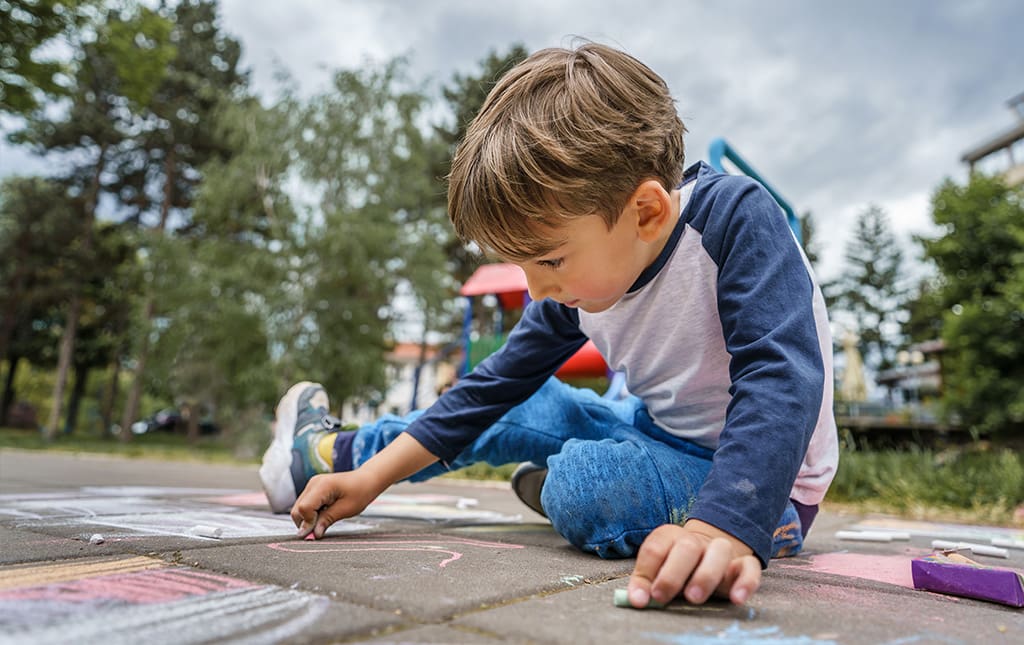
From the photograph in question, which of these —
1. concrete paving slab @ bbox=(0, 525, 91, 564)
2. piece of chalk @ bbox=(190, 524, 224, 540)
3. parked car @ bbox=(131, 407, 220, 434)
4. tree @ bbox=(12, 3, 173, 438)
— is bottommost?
concrete paving slab @ bbox=(0, 525, 91, 564)

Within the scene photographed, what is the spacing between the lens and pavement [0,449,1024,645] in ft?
2.08

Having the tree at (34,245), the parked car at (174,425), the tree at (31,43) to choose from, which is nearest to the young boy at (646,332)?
the tree at (31,43)

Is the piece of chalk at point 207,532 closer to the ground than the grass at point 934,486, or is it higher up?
closer to the ground

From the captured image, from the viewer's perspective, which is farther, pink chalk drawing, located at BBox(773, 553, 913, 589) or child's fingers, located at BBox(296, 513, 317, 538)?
child's fingers, located at BBox(296, 513, 317, 538)

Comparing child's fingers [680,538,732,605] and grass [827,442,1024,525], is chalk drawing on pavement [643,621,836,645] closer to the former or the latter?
child's fingers [680,538,732,605]

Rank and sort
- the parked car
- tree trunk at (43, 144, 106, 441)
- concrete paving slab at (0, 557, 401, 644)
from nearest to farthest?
concrete paving slab at (0, 557, 401, 644)
tree trunk at (43, 144, 106, 441)
the parked car

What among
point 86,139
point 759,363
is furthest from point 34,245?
point 759,363

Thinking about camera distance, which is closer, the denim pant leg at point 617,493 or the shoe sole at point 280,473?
the denim pant leg at point 617,493

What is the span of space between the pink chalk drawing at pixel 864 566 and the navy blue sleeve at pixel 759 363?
388 mm

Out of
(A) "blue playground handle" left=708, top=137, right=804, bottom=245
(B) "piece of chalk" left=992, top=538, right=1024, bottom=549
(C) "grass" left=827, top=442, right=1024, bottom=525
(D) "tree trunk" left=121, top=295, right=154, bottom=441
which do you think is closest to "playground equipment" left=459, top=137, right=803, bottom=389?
(C) "grass" left=827, top=442, right=1024, bottom=525

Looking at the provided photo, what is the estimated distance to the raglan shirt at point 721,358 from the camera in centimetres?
87

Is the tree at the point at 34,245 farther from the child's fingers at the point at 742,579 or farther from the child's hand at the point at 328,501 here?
the child's fingers at the point at 742,579

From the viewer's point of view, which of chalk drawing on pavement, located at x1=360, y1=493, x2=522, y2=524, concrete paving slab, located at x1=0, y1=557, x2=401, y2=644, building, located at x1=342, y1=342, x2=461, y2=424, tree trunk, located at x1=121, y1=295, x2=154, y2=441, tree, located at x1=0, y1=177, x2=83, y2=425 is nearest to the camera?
concrete paving slab, located at x1=0, y1=557, x2=401, y2=644

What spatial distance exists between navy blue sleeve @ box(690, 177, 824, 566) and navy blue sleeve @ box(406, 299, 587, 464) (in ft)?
1.46
